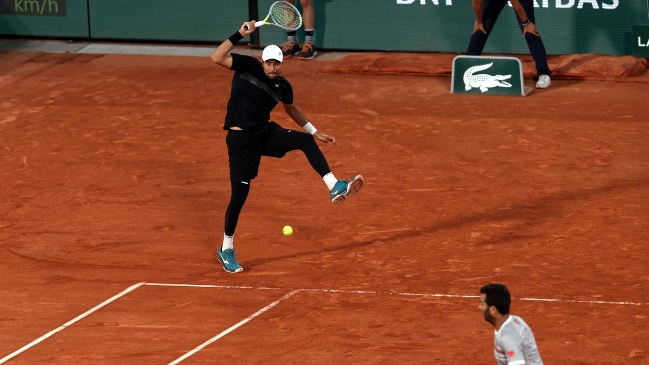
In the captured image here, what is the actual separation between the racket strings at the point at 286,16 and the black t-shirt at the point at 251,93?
1784 millimetres

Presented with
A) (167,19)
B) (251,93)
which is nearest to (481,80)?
(167,19)

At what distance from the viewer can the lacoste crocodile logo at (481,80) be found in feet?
57.9

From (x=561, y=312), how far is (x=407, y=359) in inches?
64.8

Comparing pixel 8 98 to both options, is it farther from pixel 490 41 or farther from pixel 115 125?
pixel 490 41

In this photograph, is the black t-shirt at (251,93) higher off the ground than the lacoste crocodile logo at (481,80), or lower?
higher

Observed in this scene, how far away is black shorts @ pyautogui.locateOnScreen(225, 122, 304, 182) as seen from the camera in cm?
1122

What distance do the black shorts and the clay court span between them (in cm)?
102

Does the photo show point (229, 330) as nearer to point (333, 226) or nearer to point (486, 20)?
point (333, 226)

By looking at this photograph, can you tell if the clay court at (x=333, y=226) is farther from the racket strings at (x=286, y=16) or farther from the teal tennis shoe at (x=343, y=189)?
the racket strings at (x=286, y=16)

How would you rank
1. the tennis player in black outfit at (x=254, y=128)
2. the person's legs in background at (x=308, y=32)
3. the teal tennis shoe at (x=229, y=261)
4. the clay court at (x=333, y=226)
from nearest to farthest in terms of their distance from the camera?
the clay court at (x=333, y=226) < the tennis player in black outfit at (x=254, y=128) < the teal tennis shoe at (x=229, y=261) < the person's legs in background at (x=308, y=32)

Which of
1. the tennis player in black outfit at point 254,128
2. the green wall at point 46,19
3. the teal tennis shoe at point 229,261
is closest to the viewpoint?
the tennis player in black outfit at point 254,128

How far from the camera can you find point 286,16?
1304 cm

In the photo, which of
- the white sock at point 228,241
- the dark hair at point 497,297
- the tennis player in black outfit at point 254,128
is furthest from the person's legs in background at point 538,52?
the dark hair at point 497,297

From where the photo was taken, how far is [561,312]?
10.4m
